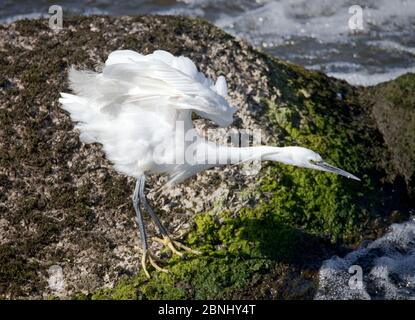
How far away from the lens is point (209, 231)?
5238mm

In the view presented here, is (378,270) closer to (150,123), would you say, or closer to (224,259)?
(224,259)

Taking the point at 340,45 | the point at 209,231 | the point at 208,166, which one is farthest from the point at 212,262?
the point at 340,45

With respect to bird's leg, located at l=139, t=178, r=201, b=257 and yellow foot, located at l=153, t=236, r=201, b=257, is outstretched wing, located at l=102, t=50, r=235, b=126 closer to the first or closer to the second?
bird's leg, located at l=139, t=178, r=201, b=257

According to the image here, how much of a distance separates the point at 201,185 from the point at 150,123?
2.38ft

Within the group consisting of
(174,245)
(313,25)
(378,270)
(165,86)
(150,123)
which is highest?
(313,25)

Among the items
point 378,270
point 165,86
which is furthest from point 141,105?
point 378,270

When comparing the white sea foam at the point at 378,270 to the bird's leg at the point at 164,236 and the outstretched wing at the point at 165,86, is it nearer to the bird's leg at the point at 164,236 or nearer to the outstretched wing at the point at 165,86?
the bird's leg at the point at 164,236

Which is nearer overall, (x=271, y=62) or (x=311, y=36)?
(x=271, y=62)

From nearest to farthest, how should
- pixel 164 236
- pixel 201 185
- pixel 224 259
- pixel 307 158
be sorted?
pixel 307 158
pixel 224 259
pixel 164 236
pixel 201 185

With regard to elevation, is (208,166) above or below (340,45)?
below

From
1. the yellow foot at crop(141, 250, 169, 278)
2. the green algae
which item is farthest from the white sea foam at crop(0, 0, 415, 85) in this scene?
the yellow foot at crop(141, 250, 169, 278)

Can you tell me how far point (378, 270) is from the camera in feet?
17.0

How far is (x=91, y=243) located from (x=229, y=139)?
138 cm
